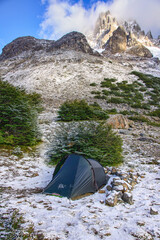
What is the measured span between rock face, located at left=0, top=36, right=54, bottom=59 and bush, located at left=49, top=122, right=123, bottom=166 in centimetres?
4940

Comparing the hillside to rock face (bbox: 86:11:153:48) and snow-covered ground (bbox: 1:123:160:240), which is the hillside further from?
Answer: rock face (bbox: 86:11:153:48)

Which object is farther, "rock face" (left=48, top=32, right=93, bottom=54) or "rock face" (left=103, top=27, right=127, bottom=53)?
"rock face" (left=103, top=27, right=127, bottom=53)

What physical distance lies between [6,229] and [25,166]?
5.24 metres

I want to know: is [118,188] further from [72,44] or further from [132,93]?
[72,44]

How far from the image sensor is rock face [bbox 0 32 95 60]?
165ft

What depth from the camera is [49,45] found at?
54.3 meters

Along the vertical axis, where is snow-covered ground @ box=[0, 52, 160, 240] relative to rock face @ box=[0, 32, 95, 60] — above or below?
below

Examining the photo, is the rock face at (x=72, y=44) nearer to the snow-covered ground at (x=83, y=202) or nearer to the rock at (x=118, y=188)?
the snow-covered ground at (x=83, y=202)

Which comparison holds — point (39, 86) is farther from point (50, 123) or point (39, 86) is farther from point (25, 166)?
point (25, 166)

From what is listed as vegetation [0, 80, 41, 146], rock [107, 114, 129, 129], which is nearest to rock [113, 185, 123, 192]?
vegetation [0, 80, 41, 146]

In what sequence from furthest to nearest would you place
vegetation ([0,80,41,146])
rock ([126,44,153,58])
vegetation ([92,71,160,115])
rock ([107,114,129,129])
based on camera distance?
rock ([126,44,153,58]) → vegetation ([92,71,160,115]) → rock ([107,114,129,129]) → vegetation ([0,80,41,146])

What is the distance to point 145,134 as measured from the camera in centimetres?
1515

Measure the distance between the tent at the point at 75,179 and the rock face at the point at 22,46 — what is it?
172ft

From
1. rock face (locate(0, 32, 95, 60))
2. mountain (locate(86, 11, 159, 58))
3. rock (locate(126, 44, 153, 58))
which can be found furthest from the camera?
mountain (locate(86, 11, 159, 58))
